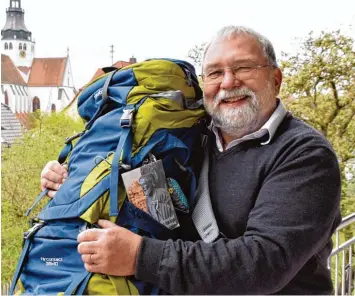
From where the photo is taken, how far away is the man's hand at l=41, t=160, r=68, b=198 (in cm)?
122

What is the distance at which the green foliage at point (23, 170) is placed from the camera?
700 cm

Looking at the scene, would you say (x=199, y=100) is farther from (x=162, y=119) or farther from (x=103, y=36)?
(x=103, y=36)

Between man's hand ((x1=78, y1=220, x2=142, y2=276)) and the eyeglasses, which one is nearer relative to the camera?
man's hand ((x1=78, y1=220, x2=142, y2=276))

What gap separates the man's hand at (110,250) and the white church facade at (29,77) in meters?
2.99

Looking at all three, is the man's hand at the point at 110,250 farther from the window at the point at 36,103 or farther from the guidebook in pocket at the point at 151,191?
the window at the point at 36,103

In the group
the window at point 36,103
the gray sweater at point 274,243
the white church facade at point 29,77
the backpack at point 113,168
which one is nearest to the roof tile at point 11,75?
the white church facade at point 29,77

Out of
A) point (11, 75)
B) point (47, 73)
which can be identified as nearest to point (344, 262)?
point (11, 75)

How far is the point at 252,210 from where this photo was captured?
99 cm

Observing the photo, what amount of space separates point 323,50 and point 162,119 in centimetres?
463

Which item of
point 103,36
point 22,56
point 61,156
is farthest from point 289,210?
point 22,56

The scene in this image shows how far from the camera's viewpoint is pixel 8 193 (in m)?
7.41

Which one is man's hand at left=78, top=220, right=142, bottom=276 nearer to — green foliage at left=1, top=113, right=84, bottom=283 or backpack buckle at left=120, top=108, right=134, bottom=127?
backpack buckle at left=120, top=108, right=134, bottom=127

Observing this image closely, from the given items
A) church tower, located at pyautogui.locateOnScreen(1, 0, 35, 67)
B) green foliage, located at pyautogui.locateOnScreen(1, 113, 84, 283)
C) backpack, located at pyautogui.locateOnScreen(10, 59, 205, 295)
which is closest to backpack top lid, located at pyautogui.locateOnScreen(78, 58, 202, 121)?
backpack, located at pyautogui.locateOnScreen(10, 59, 205, 295)

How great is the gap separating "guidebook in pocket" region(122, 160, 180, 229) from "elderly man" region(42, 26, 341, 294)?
0.28 ft
